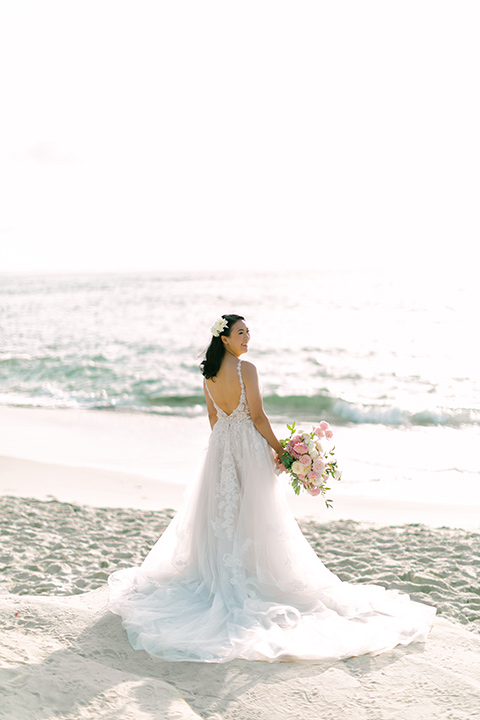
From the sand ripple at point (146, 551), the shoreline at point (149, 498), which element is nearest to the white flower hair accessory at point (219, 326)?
the sand ripple at point (146, 551)

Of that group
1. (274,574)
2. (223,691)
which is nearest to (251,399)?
(274,574)

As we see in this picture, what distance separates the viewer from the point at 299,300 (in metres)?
48.2

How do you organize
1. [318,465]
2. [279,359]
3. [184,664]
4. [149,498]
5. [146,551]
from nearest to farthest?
[184,664]
[318,465]
[146,551]
[149,498]
[279,359]

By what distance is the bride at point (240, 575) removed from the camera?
4.02 meters

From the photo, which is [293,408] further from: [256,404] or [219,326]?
[219,326]

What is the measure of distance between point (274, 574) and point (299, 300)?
44479mm

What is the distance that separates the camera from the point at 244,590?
4285 millimetres

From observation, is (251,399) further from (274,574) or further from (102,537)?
(102,537)

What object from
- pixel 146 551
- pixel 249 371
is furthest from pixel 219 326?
pixel 146 551

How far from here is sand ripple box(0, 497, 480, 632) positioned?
530 centimetres

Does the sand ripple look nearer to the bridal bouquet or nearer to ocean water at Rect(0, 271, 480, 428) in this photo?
the bridal bouquet

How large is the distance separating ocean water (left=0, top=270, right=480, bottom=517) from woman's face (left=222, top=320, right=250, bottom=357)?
3.67ft

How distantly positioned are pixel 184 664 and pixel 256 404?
1.72 m

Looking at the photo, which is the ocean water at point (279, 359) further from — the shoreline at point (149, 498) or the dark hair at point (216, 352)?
the shoreline at point (149, 498)
